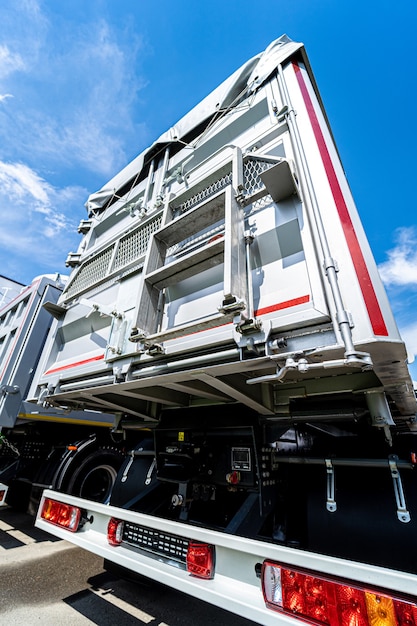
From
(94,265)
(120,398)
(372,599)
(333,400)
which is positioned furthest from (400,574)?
(94,265)

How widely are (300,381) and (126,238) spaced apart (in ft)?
6.38

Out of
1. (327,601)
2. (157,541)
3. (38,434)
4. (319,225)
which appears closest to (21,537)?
(38,434)

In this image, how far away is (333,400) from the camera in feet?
5.68

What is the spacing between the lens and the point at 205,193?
7.02ft

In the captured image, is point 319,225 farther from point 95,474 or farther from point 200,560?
point 95,474

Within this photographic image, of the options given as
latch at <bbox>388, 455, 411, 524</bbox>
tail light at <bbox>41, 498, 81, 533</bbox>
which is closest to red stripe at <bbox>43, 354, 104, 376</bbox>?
tail light at <bbox>41, 498, 81, 533</bbox>

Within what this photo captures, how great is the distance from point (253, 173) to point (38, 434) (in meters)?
4.30

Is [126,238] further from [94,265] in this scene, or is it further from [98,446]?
[98,446]

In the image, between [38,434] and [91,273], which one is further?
[38,434]

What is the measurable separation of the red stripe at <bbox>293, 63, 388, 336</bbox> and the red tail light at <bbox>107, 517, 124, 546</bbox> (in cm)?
171

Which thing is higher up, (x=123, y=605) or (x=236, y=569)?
(x=236, y=569)

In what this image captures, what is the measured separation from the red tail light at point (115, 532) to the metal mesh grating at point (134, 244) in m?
1.78

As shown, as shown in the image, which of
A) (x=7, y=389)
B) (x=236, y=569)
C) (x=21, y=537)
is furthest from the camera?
(x=21, y=537)

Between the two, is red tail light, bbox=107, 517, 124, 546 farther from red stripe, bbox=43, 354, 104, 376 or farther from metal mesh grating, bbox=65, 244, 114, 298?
metal mesh grating, bbox=65, 244, 114, 298
